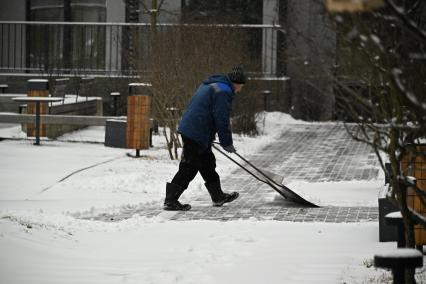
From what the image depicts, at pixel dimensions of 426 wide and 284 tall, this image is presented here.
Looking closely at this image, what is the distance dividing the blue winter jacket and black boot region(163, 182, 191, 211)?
Answer: 1.61 ft

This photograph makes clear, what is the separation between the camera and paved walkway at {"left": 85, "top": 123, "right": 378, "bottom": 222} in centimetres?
1013

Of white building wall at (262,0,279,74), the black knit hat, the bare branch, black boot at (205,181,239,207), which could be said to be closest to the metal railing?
white building wall at (262,0,279,74)

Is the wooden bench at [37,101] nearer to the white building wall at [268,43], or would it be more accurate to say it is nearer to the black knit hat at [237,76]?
the black knit hat at [237,76]

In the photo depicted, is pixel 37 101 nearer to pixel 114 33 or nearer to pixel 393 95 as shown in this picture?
pixel 114 33

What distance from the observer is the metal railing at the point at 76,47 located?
22469mm

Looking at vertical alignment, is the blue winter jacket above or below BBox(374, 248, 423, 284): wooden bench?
above

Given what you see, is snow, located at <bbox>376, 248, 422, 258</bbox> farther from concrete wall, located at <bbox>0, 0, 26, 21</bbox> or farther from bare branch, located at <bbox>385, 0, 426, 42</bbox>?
concrete wall, located at <bbox>0, 0, 26, 21</bbox>

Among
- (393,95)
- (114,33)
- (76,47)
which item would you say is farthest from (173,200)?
(76,47)

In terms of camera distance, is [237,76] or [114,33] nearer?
[237,76]

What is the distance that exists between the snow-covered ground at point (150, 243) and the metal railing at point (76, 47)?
978cm

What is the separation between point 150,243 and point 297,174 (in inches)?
208

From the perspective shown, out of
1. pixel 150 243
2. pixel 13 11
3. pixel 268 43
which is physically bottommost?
pixel 150 243

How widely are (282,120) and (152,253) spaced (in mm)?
13667

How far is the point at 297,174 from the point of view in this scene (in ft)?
44.5
